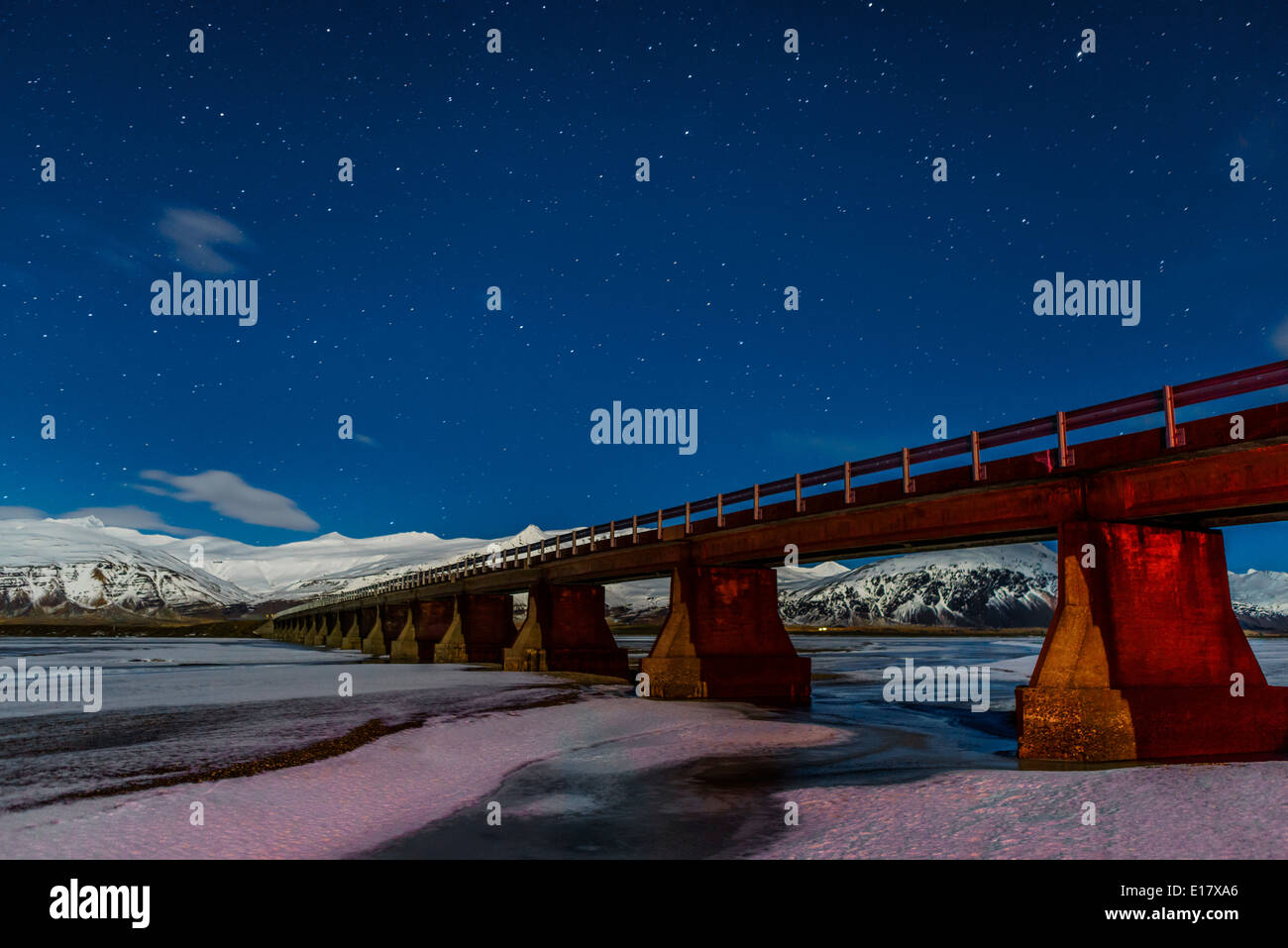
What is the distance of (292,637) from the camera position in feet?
483

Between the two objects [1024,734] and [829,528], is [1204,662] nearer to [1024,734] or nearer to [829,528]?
[1024,734]

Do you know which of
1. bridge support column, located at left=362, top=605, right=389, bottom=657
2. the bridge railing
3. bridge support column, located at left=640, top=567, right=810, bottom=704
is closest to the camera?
the bridge railing

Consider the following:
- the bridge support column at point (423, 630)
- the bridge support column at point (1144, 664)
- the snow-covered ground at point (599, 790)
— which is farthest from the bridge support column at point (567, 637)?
the bridge support column at point (1144, 664)

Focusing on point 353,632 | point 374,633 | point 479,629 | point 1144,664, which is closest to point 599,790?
point 1144,664

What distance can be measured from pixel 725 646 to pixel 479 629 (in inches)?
1225

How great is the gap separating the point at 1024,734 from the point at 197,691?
101 feet

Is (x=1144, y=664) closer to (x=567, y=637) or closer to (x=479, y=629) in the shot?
(x=567, y=637)

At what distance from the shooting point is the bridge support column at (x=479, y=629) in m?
57.1

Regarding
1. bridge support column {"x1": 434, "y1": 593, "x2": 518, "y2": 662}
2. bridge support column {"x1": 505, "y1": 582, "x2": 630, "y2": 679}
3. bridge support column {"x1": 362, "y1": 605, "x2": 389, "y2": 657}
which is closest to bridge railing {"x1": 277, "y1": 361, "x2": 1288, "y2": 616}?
bridge support column {"x1": 505, "y1": 582, "x2": 630, "y2": 679}

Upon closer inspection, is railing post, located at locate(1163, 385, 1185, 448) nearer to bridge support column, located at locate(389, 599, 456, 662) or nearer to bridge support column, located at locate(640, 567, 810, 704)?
bridge support column, located at locate(640, 567, 810, 704)

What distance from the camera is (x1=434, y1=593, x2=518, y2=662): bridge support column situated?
57.1m

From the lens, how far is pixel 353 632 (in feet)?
307

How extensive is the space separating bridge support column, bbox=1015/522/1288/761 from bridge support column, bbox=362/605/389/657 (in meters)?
68.9
